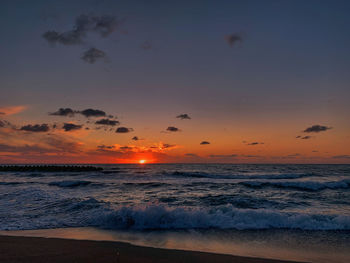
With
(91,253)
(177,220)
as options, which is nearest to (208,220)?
(177,220)

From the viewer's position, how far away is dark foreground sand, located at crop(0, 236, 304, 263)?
5902 millimetres

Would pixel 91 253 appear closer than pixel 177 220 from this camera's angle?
Yes

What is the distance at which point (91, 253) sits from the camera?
6.30 m

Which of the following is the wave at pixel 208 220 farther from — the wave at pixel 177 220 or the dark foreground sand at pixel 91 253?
the dark foreground sand at pixel 91 253

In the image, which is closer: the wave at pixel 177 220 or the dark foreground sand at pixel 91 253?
the dark foreground sand at pixel 91 253

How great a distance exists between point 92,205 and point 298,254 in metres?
10.1

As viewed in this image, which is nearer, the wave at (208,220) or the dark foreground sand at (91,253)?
the dark foreground sand at (91,253)

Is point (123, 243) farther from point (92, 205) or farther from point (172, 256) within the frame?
point (92, 205)

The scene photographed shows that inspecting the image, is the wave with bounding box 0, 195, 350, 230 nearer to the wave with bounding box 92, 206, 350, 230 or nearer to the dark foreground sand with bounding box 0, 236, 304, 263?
the wave with bounding box 92, 206, 350, 230

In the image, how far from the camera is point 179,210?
10.8m

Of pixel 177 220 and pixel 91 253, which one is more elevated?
pixel 91 253

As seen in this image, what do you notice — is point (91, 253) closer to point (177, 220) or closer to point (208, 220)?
point (177, 220)

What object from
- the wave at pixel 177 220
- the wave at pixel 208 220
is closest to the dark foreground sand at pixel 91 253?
the wave at pixel 177 220

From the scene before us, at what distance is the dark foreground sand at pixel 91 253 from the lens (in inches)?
232
